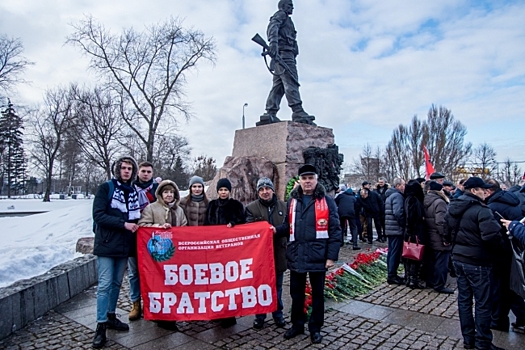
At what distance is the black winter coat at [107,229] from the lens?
4215mm

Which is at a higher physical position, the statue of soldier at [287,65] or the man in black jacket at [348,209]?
the statue of soldier at [287,65]

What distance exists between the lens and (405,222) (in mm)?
6629

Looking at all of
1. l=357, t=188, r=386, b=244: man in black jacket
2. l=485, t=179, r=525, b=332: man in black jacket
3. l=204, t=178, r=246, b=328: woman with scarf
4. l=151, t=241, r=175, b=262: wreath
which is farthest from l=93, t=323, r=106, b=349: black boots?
l=357, t=188, r=386, b=244: man in black jacket

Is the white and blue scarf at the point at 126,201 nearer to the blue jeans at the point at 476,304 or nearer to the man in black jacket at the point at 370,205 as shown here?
the blue jeans at the point at 476,304

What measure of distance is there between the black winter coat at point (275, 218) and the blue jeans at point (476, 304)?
1.90 meters

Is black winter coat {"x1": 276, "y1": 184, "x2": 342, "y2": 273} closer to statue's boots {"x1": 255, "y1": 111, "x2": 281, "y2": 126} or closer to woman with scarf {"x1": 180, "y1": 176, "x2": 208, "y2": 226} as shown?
woman with scarf {"x1": 180, "y1": 176, "x2": 208, "y2": 226}

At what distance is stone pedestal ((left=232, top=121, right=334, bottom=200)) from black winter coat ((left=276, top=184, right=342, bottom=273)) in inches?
188

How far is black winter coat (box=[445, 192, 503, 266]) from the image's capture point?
386cm

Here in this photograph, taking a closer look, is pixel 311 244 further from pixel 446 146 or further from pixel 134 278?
pixel 446 146

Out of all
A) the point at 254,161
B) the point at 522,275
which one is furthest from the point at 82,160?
the point at 522,275

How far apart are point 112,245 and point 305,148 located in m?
6.07

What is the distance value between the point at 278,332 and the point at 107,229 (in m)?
2.23

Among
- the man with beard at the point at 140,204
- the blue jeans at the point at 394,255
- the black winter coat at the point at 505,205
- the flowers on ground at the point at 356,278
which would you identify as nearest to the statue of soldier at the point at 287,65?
the flowers on ground at the point at 356,278

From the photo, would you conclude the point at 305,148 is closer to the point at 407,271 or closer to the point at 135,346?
the point at 407,271
